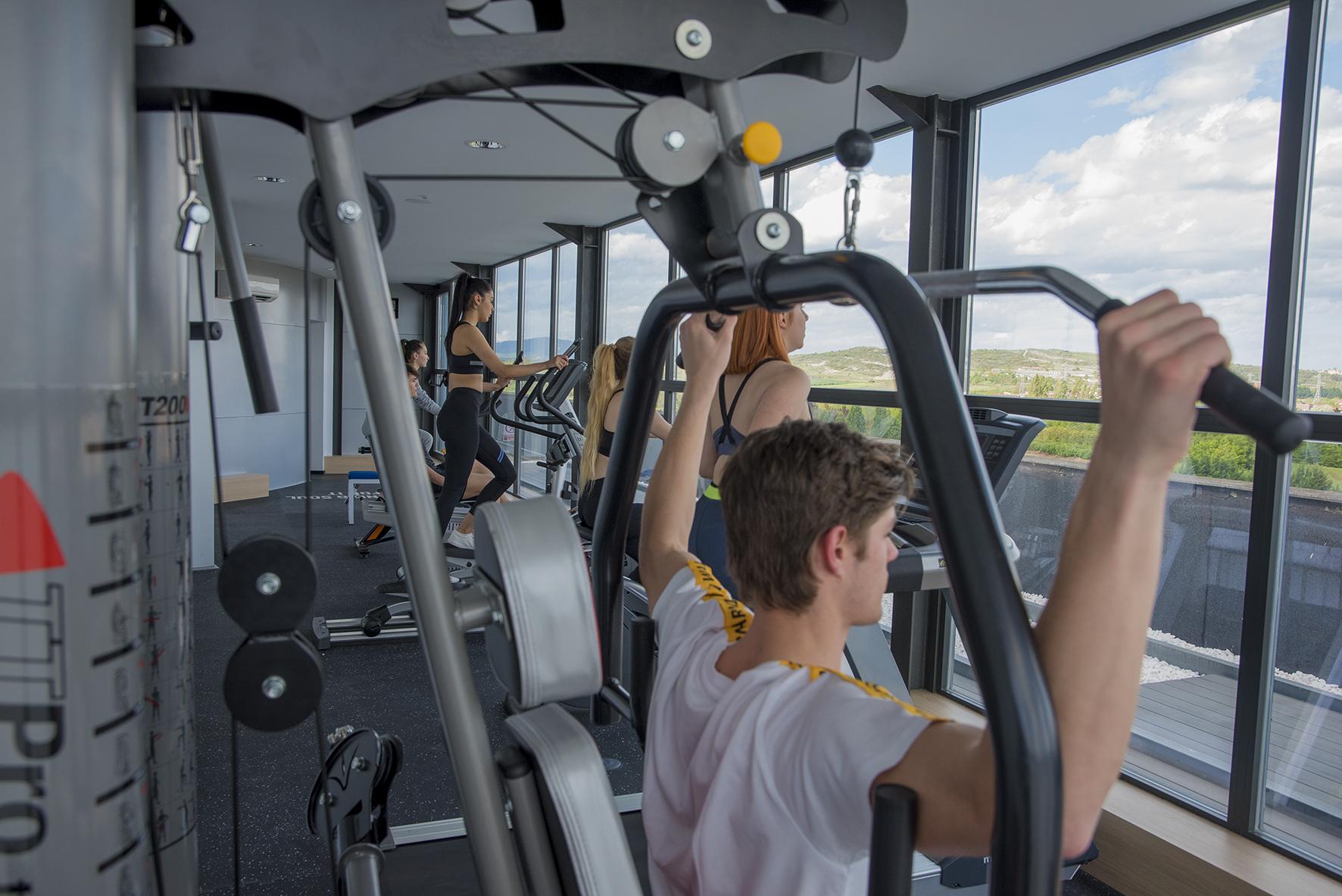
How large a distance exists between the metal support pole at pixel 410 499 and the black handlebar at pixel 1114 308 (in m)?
0.54

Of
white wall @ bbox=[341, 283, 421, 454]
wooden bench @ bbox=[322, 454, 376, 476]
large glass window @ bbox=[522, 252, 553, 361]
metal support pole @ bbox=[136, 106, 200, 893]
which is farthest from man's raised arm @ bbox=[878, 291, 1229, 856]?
white wall @ bbox=[341, 283, 421, 454]

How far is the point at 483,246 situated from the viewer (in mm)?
8445

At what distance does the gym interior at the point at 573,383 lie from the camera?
2.54 feet

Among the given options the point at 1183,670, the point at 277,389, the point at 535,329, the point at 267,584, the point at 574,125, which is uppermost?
the point at 574,125

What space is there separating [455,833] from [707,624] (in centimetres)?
142

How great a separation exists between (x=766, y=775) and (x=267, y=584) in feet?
1.64

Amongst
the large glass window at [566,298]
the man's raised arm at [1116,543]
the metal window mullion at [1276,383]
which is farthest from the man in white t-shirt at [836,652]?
the large glass window at [566,298]

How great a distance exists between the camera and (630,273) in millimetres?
6688

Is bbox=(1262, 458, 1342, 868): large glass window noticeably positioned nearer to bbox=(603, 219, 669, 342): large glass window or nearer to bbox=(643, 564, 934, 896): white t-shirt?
bbox=(643, 564, 934, 896): white t-shirt

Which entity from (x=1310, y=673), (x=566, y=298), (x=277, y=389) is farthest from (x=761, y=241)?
(x=277, y=389)

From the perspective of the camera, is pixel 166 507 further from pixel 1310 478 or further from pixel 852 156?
pixel 1310 478

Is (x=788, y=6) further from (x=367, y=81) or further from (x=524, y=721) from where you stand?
(x=524, y=721)

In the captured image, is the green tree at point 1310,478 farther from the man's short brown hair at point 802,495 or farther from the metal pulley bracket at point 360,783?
the metal pulley bracket at point 360,783

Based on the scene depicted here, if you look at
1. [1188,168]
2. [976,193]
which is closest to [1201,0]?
[1188,168]
